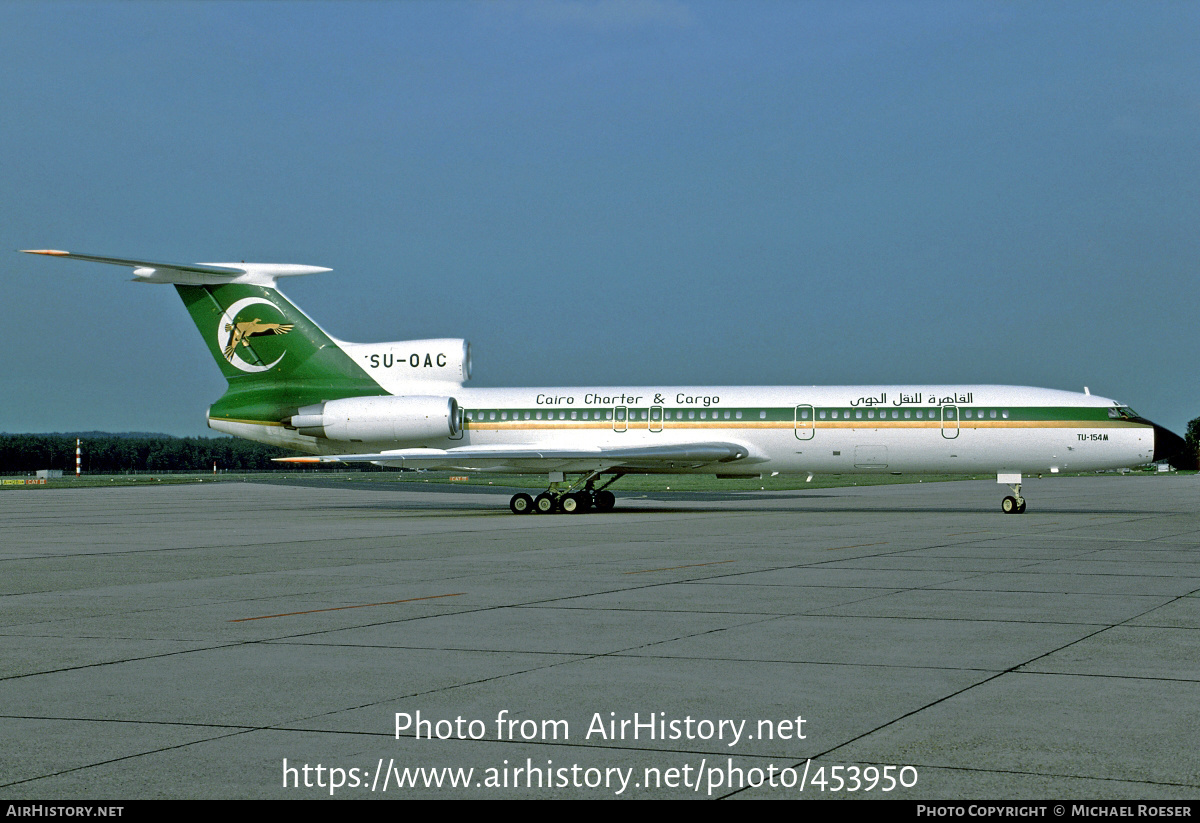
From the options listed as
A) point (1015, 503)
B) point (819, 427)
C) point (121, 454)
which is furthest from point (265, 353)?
point (121, 454)

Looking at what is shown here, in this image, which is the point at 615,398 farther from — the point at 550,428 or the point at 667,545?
the point at 667,545

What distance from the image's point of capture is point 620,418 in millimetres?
32188

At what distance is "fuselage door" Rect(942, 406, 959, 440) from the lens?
30.0 metres

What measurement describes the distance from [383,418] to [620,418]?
6569 mm

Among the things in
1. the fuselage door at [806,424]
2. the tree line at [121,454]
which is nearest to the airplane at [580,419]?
the fuselage door at [806,424]

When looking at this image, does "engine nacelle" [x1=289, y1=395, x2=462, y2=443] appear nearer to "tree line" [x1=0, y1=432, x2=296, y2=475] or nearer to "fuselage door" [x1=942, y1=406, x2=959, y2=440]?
"fuselage door" [x1=942, y1=406, x2=959, y2=440]

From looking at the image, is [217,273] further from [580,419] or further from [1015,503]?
[1015,503]

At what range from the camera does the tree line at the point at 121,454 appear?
114 metres

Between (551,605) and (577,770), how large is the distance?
6.04 meters

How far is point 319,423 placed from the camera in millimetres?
31875

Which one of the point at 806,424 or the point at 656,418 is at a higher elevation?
the point at 656,418

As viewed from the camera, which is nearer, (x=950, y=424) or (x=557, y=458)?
(x=950, y=424)

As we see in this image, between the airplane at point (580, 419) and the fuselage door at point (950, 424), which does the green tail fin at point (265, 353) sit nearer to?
the airplane at point (580, 419)

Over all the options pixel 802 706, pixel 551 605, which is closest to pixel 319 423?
pixel 551 605
